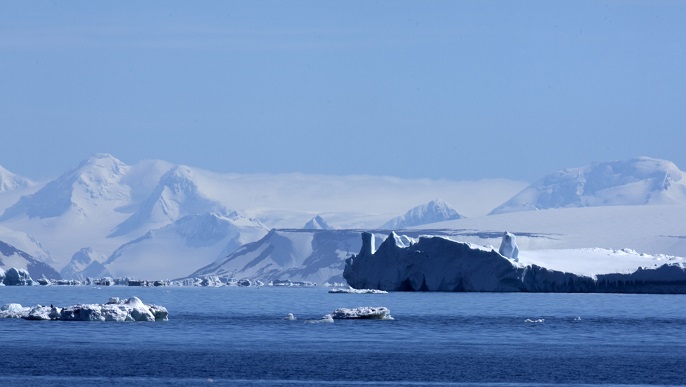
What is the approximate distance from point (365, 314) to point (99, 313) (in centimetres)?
1501

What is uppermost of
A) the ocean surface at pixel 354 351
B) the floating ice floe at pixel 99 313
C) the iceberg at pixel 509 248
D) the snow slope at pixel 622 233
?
the snow slope at pixel 622 233

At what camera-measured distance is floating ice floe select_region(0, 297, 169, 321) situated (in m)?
70.8

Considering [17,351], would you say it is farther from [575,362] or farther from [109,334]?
[575,362]

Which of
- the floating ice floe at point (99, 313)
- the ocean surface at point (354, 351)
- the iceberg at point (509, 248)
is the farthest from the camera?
the iceberg at point (509, 248)

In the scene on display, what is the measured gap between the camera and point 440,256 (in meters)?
113

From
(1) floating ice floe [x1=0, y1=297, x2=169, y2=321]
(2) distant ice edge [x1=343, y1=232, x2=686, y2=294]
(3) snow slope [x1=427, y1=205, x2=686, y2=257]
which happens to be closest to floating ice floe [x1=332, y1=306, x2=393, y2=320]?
(1) floating ice floe [x1=0, y1=297, x2=169, y2=321]

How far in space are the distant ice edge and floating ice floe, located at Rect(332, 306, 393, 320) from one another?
3395 cm

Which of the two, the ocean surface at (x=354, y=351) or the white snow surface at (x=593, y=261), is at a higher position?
the white snow surface at (x=593, y=261)

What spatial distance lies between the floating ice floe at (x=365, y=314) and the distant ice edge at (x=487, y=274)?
33948 millimetres

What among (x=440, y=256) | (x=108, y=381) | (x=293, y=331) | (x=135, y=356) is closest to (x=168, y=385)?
(x=108, y=381)

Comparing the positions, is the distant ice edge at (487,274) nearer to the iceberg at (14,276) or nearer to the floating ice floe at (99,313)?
the floating ice floe at (99,313)

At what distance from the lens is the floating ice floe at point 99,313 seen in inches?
2785

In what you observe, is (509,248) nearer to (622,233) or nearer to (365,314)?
(365,314)

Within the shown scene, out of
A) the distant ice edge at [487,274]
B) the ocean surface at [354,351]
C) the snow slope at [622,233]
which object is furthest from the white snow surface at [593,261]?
the snow slope at [622,233]
